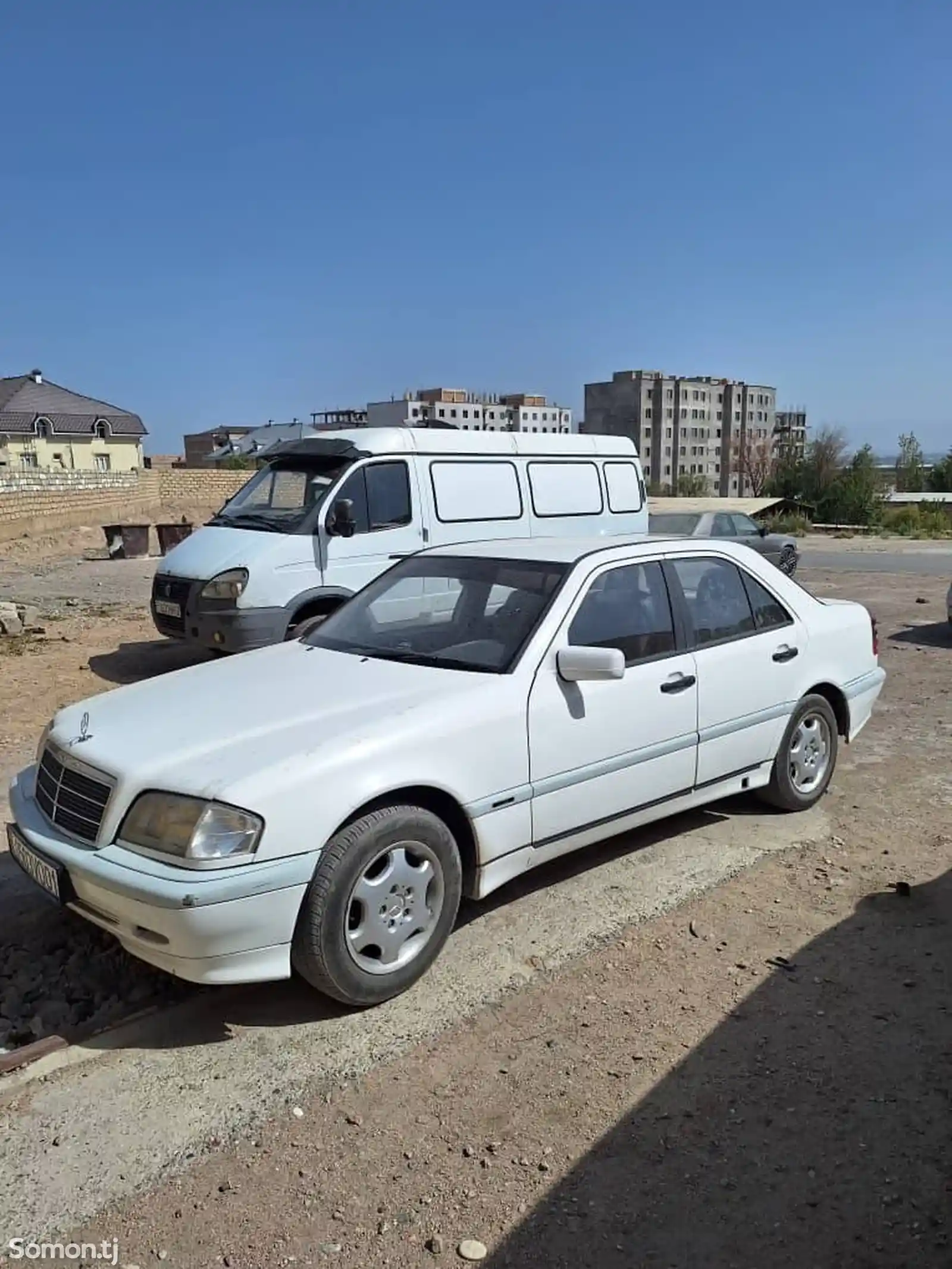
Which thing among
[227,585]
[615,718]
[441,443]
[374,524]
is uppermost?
[441,443]

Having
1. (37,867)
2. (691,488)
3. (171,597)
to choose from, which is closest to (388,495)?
(171,597)

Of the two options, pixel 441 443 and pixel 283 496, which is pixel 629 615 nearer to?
pixel 441 443

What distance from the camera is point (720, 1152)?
2.79m

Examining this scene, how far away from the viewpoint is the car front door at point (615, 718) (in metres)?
4.06

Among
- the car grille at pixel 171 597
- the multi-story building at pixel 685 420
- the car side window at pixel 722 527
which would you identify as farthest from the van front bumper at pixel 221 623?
the multi-story building at pixel 685 420

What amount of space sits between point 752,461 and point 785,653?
11831cm

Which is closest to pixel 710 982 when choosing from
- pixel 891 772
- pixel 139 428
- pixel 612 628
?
pixel 612 628

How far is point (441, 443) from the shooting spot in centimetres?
959

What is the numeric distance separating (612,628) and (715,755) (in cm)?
91

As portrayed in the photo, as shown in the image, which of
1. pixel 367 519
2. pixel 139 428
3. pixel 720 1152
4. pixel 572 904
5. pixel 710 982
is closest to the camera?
pixel 720 1152

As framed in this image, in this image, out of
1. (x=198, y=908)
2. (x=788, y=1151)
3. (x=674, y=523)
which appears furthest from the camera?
(x=674, y=523)

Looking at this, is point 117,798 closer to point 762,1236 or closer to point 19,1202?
point 19,1202

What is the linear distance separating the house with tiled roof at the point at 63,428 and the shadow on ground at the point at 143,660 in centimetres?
5358

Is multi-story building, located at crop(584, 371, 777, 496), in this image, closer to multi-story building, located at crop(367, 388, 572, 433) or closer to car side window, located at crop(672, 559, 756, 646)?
multi-story building, located at crop(367, 388, 572, 433)
